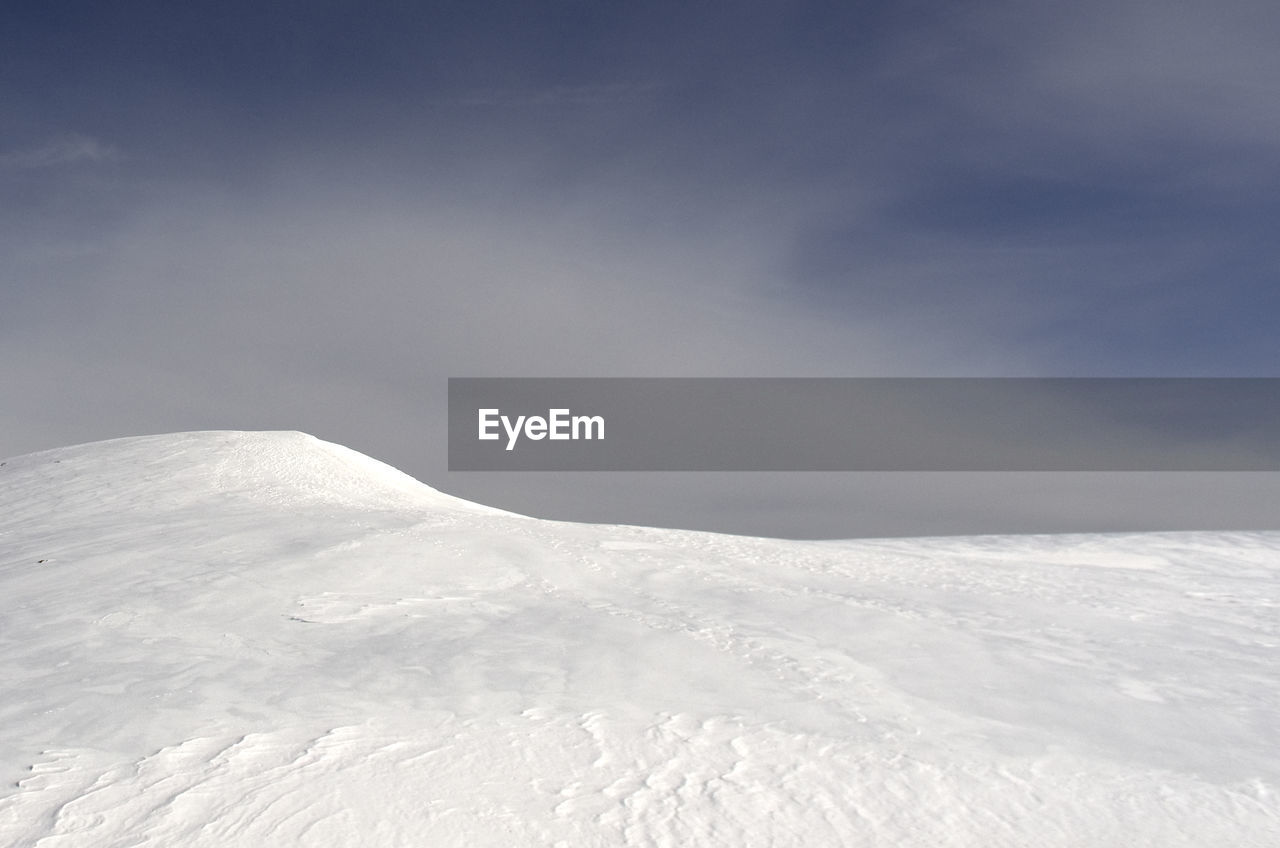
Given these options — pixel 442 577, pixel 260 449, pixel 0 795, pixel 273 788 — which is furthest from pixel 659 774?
pixel 260 449

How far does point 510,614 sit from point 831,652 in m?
2.81

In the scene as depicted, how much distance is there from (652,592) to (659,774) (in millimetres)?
3953

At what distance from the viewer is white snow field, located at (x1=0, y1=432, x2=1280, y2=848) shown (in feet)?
13.5

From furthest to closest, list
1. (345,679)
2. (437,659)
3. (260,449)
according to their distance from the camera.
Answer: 1. (260,449)
2. (437,659)
3. (345,679)

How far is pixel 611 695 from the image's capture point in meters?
5.61

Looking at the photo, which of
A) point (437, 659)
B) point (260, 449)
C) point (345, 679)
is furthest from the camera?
point (260, 449)

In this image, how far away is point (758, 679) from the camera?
5.96m

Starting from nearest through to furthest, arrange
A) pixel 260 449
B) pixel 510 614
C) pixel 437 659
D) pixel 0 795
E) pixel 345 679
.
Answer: pixel 0 795 < pixel 345 679 < pixel 437 659 < pixel 510 614 < pixel 260 449

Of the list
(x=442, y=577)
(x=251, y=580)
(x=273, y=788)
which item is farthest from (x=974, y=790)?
(x=251, y=580)

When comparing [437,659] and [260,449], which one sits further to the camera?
[260,449]

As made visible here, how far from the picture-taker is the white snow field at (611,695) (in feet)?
13.5

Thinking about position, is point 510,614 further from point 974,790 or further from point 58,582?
point 58,582

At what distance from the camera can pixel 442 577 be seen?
875 cm

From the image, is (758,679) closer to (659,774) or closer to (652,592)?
(659,774)
